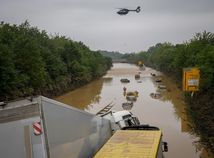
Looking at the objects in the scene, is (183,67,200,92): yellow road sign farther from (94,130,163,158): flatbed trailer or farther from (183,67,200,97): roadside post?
(94,130,163,158): flatbed trailer

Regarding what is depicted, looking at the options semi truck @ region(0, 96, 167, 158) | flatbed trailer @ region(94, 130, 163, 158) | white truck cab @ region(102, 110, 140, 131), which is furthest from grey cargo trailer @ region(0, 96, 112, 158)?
white truck cab @ region(102, 110, 140, 131)

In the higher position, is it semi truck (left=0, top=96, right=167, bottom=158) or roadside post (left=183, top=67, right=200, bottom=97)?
semi truck (left=0, top=96, right=167, bottom=158)

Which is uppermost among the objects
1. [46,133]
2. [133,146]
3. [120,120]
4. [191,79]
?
[46,133]

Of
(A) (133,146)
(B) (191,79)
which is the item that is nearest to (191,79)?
(B) (191,79)

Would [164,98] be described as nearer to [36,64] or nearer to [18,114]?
[36,64]

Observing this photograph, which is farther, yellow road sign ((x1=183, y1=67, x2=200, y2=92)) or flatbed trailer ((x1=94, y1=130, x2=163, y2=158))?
yellow road sign ((x1=183, y1=67, x2=200, y2=92))

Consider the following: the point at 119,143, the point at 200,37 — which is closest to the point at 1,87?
the point at 119,143

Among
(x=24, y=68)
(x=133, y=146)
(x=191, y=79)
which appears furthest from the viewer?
(x=24, y=68)

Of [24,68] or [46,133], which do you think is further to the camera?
[24,68]

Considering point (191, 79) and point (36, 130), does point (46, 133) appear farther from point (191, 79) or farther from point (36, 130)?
point (191, 79)
